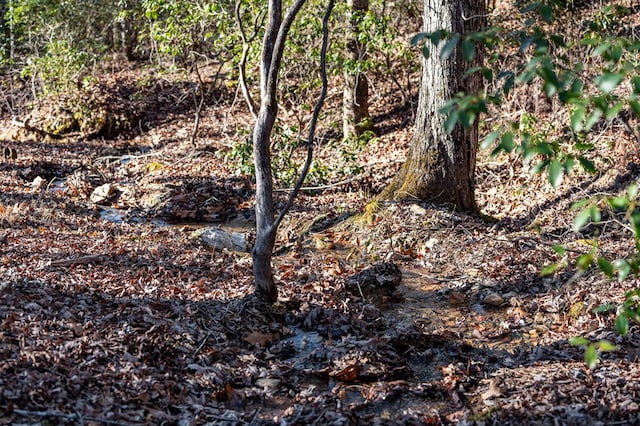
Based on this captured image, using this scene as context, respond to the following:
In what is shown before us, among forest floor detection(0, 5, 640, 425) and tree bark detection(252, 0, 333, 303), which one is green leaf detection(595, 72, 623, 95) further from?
tree bark detection(252, 0, 333, 303)

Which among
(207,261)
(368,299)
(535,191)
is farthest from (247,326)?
(535,191)

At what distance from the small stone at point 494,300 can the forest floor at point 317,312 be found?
17mm

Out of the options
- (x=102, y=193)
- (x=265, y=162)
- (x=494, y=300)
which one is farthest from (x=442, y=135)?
(x=102, y=193)

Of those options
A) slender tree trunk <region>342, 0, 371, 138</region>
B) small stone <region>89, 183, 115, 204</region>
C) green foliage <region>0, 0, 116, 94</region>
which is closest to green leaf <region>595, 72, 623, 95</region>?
small stone <region>89, 183, 115, 204</region>

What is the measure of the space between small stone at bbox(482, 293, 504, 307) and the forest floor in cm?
2

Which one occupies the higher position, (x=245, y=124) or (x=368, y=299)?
(x=245, y=124)

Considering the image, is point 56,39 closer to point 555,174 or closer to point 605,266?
point 555,174

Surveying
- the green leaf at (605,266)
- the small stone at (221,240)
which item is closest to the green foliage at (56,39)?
the small stone at (221,240)

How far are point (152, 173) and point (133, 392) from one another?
24.4ft

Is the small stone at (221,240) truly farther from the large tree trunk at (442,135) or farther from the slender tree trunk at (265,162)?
the slender tree trunk at (265,162)

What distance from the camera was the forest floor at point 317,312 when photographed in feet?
13.0

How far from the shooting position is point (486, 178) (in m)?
9.30

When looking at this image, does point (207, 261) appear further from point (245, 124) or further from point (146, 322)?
point (245, 124)

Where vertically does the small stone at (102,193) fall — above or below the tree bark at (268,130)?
below
